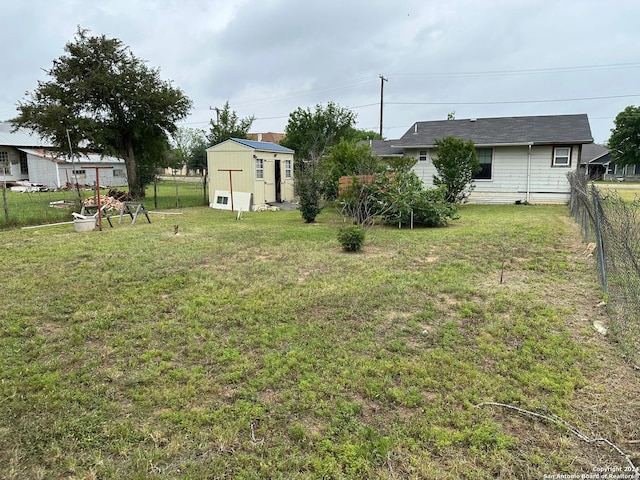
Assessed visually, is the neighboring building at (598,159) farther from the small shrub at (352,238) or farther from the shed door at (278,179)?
the small shrub at (352,238)

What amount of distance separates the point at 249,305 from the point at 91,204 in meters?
11.5

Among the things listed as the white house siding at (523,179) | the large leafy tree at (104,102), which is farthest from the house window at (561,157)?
the large leafy tree at (104,102)

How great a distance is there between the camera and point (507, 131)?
59.0ft

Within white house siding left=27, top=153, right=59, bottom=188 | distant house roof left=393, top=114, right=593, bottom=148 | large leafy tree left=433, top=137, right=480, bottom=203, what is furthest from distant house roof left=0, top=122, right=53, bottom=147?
large leafy tree left=433, top=137, right=480, bottom=203

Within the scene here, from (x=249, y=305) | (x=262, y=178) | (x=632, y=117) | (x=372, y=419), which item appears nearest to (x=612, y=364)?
(x=372, y=419)

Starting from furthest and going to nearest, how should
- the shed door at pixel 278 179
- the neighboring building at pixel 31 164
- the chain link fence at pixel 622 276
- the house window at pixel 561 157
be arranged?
the neighboring building at pixel 31 164
the shed door at pixel 278 179
the house window at pixel 561 157
the chain link fence at pixel 622 276

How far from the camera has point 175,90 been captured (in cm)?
2070

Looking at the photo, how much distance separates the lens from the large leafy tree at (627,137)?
141ft

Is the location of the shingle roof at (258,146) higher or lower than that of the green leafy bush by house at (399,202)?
higher

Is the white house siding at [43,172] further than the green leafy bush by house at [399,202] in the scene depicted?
Yes

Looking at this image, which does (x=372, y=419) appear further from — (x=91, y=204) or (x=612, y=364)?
(x=91, y=204)

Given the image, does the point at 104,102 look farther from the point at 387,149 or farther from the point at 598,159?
the point at 598,159

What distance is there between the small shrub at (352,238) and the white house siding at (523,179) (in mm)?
12264

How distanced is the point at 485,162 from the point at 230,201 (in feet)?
36.5
